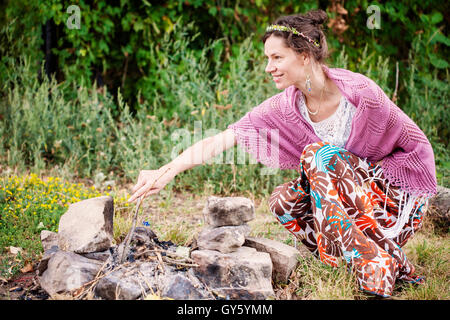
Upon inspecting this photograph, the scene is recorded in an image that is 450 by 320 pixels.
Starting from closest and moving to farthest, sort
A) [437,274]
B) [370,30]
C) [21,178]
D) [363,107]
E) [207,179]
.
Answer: [363,107], [437,274], [21,178], [207,179], [370,30]

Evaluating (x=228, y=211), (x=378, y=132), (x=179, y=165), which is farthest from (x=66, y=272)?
(x=378, y=132)

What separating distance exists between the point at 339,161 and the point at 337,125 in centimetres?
29

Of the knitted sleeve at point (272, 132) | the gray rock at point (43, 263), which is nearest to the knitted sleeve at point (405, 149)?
the knitted sleeve at point (272, 132)

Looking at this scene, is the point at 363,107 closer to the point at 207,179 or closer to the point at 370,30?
the point at 207,179

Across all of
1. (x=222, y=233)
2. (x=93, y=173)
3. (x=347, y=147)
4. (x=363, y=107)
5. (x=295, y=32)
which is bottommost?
(x=93, y=173)

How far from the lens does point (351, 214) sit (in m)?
2.16

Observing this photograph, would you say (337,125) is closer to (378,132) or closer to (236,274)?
(378,132)

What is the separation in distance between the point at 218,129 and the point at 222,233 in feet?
5.93

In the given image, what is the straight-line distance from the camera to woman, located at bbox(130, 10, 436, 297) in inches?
82.5

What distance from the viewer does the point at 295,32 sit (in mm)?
2254

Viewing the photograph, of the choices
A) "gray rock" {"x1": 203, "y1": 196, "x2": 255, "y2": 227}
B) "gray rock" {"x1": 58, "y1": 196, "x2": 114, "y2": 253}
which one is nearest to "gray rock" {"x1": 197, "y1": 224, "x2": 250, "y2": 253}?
"gray rock" {"x1": 203, "y1": 196, "x2": 255, "y2": 227}

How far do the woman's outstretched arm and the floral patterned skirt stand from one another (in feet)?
1.40

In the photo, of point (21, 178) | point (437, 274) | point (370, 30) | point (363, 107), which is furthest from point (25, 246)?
point (370, 30)
